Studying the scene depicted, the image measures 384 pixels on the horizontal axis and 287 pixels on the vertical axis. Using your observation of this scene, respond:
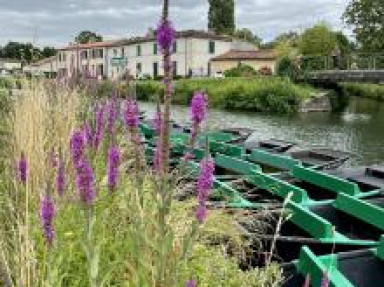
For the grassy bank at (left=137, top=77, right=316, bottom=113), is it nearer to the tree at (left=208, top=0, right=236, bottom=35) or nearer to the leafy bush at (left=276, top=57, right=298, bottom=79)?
the leafy bush at (left=276, top=57, right=298, bottom=79)

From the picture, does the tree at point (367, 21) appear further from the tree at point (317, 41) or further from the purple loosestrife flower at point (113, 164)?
the purple loosestrife flower at point (113, 164)

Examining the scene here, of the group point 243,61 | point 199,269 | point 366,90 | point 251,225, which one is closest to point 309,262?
point 199,269

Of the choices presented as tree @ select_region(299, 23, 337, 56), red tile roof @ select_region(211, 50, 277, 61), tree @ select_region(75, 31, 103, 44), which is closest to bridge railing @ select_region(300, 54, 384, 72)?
tree @ select_region(299, 23, 337, 56)

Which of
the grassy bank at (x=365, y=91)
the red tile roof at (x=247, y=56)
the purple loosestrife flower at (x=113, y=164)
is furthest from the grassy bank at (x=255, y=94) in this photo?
the purple loosestrife flower at (x=113, y=164)

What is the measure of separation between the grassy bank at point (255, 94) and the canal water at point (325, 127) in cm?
172

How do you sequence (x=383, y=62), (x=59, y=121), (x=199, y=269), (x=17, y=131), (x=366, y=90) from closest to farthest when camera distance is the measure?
(x=199, y=269), (x=17, y=131), (x=59, y=121), (x=383, y=62), (x=366, y=90)

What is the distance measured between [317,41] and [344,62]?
11.9 metres

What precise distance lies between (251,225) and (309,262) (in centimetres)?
154

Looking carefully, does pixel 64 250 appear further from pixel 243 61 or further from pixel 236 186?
pixel 243 61

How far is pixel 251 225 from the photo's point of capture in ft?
19.7

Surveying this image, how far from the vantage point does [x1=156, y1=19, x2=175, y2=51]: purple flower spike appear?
6.81ft

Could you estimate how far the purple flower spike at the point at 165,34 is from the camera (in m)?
2.08

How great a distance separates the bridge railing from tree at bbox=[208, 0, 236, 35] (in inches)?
1412

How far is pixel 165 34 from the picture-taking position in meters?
2.09
